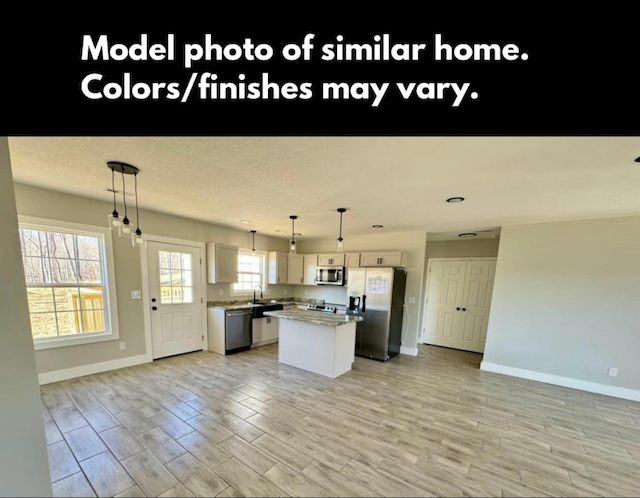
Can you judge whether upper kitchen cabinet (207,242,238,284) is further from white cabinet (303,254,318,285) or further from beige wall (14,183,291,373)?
white cabinet (303,254,318,285)

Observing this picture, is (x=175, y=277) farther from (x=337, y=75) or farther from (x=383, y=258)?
(x=337, y=75)

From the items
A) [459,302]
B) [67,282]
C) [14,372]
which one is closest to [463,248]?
[459,302]

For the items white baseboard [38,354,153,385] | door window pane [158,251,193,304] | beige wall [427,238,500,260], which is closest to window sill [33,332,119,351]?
white baseboard [38,354,153,385]

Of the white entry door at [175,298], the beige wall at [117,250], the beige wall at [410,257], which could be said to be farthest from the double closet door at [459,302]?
the white entry door at [175,298]

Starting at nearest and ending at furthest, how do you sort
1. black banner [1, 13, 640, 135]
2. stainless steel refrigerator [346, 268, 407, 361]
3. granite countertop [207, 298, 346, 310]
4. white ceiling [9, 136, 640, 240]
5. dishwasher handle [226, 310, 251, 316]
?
1. black banner [1, 13, 640, 135]
2. white ceiling [9, 136, 640, 240]
3. stainless steel refrigerator [346, 268, 407, 361]
4. dishwasher handle [226, 310, 251, 316]
5. granite countertop [207, 298, 346, 310]

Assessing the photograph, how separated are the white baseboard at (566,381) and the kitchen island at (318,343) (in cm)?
A: 248

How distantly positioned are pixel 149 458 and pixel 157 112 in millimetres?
2534

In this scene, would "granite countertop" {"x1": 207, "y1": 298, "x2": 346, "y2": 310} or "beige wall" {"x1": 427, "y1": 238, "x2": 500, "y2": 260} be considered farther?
"beige wall" {"x1": 427, "y1": 238, "x2": 500, "y2": 260}

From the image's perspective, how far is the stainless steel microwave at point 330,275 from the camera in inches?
208

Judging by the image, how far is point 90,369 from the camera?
325cm

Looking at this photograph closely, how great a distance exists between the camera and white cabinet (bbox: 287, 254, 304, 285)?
19.6 feet

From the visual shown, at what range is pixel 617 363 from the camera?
318 cm

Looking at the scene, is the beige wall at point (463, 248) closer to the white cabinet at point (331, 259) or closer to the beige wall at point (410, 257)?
the beige wall at point (410, 257)

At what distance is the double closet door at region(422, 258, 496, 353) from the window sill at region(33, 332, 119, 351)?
6.11 meters
